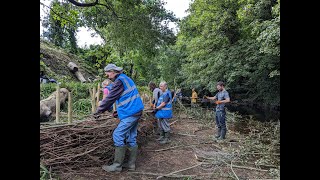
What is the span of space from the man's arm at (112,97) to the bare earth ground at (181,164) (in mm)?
1154

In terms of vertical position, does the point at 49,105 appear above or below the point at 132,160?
above

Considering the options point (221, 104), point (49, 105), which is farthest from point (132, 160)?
point (49, 105)

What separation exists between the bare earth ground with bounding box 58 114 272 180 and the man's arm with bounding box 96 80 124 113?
1154 mm

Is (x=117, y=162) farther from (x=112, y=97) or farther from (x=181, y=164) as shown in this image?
(x=181, y=164)

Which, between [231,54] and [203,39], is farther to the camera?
[203,39]

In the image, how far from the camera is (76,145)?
4555mm

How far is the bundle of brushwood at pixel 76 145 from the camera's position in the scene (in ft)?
13.5

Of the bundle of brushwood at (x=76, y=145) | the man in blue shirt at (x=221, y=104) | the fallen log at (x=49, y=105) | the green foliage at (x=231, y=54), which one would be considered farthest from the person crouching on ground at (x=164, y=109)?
the green foliage at (x=231, y=54)

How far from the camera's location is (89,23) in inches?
360

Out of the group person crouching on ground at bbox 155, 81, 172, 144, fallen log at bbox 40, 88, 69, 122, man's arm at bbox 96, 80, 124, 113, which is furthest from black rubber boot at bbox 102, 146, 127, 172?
fallen log at bbox 40, 88, 69, 122

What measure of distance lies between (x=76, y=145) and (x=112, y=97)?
125 cm
